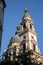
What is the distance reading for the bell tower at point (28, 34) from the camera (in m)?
61.4

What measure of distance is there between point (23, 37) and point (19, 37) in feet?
11.2

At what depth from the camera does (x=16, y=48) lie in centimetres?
6556

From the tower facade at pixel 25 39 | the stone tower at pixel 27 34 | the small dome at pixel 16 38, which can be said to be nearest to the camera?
the stone tower at pixel 27 34

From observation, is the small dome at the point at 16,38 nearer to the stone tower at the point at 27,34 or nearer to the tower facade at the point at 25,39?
the tower facade at the point at 25,39

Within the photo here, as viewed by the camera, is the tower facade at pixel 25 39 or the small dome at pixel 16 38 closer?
the tower facade at pixel 25 39

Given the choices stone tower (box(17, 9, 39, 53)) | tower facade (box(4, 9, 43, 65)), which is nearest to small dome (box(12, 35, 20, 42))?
tower facade (box(4, 9, 43, 65))

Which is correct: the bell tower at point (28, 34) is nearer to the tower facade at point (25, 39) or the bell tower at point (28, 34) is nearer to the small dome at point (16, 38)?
the tower facade at point (25, 39)

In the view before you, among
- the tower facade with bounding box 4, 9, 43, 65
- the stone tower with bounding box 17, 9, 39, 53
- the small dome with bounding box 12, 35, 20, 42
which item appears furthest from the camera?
the small dome with bounding box 12, 35, 20, 42

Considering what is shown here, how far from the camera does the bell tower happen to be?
61438mm

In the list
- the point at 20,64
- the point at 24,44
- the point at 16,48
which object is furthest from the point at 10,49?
the point at 20,64

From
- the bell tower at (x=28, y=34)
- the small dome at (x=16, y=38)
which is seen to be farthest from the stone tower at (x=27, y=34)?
the small dome at (x=16, y=38)

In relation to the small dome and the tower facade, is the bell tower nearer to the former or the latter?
the tower facade

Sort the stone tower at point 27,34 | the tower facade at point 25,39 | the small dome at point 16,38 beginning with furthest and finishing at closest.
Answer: the small dome at point 16,38 < the tower facade at point 25,39 < the stone tower at point 27,34

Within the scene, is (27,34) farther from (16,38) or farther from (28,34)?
(16,38)
